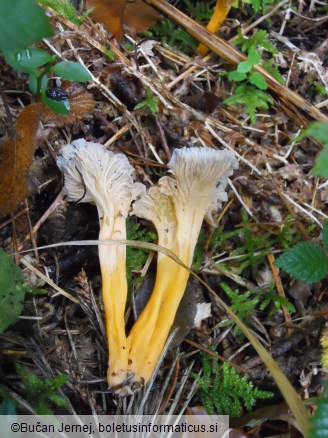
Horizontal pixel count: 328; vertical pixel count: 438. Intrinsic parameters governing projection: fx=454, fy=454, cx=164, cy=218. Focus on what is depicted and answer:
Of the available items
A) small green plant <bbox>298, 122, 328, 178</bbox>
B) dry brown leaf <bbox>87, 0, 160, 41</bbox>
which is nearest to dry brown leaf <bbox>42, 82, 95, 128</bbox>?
dry brown leaf <bbox>87, 0, 160, 41</bbox>

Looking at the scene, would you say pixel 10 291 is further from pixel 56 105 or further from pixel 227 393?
pixel 227 393

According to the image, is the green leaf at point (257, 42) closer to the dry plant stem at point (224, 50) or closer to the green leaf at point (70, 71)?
the dry plant stem at point (224, 50)

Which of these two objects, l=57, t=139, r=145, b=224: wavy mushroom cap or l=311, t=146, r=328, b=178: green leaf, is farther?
l=57, t=139, r=145, b=224: wavy mushroom cap

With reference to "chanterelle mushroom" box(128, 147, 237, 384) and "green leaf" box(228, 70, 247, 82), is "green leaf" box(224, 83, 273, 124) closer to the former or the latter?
"green leaf" box(228, 70, 247, 82)

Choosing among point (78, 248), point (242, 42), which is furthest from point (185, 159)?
point (242, 42)

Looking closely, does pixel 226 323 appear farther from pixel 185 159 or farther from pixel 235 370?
pixel 185 159
